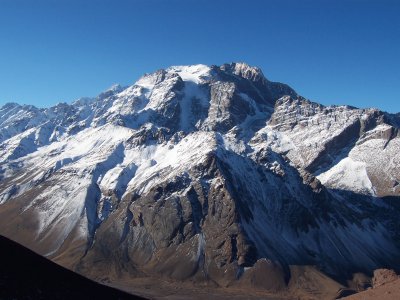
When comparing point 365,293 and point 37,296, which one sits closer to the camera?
point 37,296

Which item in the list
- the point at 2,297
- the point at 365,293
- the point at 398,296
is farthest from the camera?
the point at 365,293

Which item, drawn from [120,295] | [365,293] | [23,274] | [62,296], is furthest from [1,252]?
[365,293]

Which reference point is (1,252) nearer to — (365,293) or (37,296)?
(37,296)

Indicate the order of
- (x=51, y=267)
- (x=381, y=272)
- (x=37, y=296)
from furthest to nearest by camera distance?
(x=381, y=272) → (x=51, y=267) → (x=37, y=296)

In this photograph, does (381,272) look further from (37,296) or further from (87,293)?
(37,296)

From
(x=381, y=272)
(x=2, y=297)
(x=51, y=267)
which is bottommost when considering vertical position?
(x=2, y=297)

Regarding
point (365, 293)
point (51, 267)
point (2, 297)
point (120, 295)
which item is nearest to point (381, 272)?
point (365, 293)

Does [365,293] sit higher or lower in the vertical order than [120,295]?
higher
